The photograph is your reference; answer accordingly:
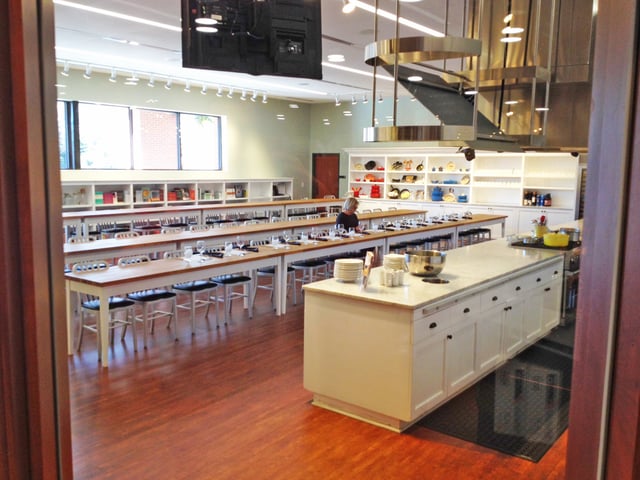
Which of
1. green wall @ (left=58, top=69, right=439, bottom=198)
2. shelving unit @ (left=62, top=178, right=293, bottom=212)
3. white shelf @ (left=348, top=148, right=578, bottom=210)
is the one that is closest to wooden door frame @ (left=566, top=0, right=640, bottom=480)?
shelving unit @ (left=62, top=178, right=293, bottom=212)

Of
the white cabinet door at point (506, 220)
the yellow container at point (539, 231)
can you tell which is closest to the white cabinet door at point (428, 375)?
the yellow container at point (539, 231)

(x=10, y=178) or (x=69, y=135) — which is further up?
(x=69, y=135)

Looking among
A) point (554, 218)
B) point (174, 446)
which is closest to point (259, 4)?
point (174, 446)

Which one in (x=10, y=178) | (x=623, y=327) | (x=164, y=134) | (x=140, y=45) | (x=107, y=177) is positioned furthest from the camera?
(x=164, y=134)

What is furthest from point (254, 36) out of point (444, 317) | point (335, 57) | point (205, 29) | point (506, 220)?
point (506, 220)

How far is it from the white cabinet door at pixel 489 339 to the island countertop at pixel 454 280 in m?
0.24

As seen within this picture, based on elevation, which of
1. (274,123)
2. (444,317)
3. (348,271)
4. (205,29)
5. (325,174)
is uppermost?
(274,123)

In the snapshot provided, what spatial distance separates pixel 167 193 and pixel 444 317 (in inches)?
372

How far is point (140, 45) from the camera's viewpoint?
8.40m

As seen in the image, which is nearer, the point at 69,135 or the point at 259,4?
the point at 259,4

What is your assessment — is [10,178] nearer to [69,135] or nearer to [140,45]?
[140,45]

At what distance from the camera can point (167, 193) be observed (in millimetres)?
12039

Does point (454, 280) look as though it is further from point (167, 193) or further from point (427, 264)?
point (167, 193)

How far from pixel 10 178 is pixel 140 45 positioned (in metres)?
8.19
